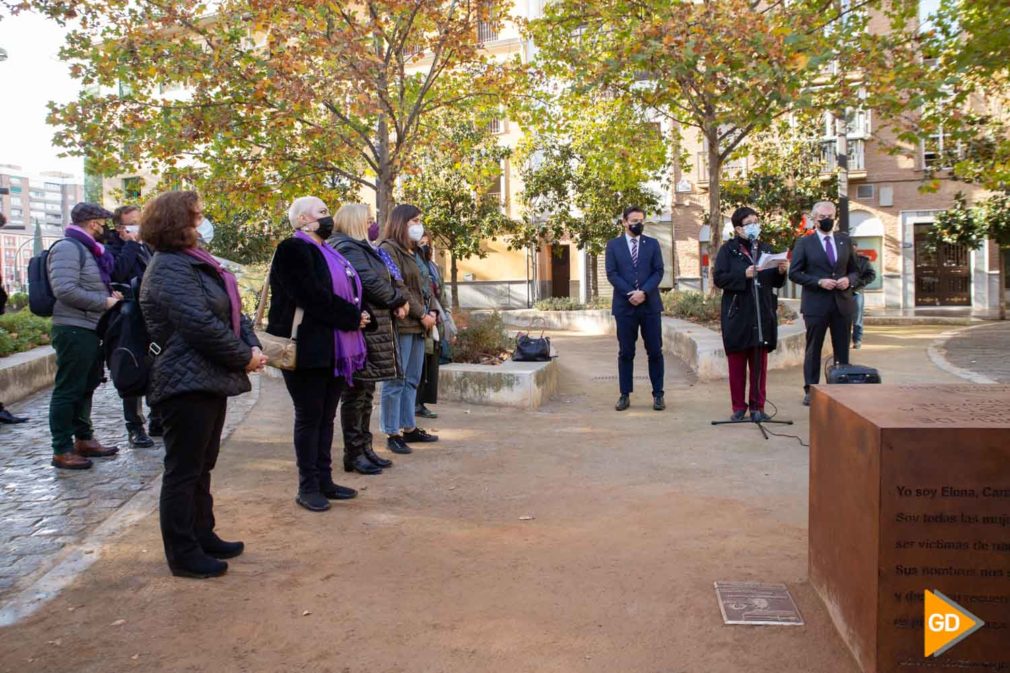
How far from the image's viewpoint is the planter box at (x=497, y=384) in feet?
29.2

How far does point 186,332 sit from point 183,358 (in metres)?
0.13

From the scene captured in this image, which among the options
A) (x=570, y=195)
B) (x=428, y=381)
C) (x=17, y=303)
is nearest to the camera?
(x=428, y=381)

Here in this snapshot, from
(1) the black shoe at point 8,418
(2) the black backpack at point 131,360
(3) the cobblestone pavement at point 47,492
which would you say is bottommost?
(3) the cobblestone pavement at point 47,492

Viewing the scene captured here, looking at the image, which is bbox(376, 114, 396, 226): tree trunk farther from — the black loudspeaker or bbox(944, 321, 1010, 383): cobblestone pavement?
bbox(944, 321, 1010, 383): cobblestone pavement

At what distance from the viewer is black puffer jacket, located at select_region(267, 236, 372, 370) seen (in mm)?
4980

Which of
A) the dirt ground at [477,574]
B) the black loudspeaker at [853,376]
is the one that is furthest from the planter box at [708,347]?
the black loudspeaker at [853,376]

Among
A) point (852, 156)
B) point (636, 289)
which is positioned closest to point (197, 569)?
point (636, 289)

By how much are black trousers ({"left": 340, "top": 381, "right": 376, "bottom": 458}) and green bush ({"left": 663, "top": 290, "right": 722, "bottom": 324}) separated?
35.0ft

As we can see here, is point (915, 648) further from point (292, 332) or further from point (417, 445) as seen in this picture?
point (417, 445)

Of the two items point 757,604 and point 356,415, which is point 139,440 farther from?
point 757,604

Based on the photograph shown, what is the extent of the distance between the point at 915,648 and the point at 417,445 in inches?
191

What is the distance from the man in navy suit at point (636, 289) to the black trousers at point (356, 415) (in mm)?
3388

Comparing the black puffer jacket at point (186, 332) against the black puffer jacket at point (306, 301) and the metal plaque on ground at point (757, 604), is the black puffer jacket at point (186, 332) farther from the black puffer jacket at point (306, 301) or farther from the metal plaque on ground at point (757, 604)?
the metal plaque on ground at point (757, 604)

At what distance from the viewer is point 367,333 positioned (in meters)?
5.88
